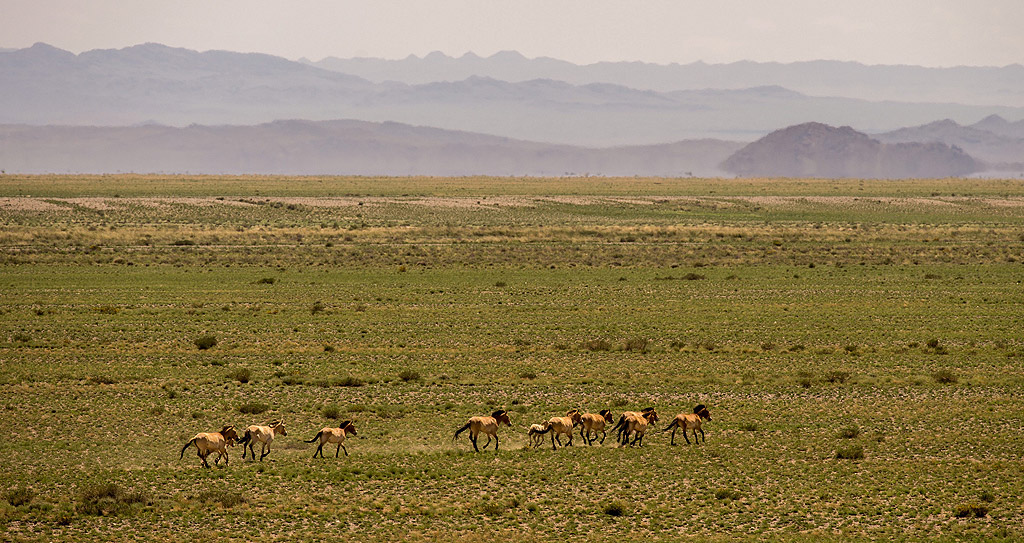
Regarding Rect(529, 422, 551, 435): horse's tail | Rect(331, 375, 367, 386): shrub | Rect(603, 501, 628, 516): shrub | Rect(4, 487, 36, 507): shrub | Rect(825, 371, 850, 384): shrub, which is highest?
Rect(529, 422, 551, 435): horse's tail

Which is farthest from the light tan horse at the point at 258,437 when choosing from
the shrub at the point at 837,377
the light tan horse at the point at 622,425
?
the shrub at the point at 837,377

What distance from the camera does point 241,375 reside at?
83.9ft

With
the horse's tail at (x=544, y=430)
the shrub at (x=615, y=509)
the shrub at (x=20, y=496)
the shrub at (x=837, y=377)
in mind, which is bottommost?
the shrub at (x=615, y=509)

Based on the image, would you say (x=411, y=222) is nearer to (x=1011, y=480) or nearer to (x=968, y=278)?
(x=968, y=278)

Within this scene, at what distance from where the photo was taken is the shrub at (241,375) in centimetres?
2532

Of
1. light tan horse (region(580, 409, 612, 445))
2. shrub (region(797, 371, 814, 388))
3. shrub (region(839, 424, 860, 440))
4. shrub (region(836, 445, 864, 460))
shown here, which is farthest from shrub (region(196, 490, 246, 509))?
shrub (region(797, 371, 814, 388))

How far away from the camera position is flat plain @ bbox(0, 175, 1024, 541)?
16.1m

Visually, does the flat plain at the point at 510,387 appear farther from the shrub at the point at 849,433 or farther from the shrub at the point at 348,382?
the shrub at the point at 849,433

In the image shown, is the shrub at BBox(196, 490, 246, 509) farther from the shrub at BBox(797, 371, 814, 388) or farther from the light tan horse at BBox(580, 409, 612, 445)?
the shrub at BBox(797, 371, 814, 388)

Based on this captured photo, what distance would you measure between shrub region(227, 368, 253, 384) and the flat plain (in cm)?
8

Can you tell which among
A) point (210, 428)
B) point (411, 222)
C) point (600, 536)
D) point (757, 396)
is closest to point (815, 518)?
point (600, 536)

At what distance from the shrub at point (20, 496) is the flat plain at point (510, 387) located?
2.4 inches

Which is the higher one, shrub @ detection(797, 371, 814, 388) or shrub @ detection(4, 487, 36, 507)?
shrub @ detection(797, 371, 814, 388)

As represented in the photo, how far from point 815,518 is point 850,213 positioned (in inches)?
3442
